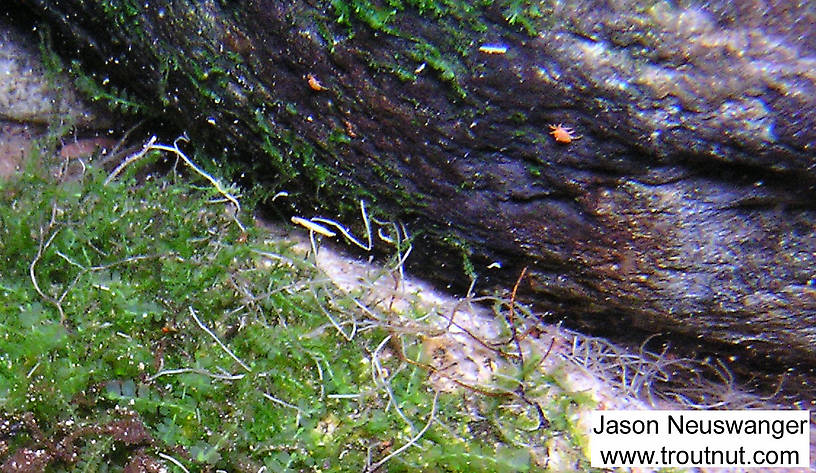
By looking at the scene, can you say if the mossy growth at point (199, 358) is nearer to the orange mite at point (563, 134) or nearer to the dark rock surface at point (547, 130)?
the dark rock surface at point (547, 130)

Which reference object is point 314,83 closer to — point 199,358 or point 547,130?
point 547,130

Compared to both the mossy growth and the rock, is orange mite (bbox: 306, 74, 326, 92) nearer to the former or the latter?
the mossy growth

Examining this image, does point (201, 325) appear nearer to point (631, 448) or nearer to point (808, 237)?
point (631, 448)

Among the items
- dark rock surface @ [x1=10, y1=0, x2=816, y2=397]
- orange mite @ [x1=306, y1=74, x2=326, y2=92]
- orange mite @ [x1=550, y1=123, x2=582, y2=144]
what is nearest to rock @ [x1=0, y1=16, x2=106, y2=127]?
dark rock surface @ [x1=10, y1=0, x2=816, y2=397]

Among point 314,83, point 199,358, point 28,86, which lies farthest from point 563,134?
point 28,86

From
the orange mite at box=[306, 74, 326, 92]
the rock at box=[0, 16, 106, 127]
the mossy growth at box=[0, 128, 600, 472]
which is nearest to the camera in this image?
the mossy growth at box=[0, 128, 600, 472]

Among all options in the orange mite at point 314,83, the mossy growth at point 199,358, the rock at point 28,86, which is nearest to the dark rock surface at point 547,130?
the orange mite at point 314,83
